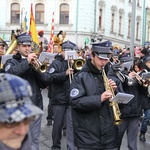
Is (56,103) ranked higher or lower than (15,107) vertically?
lower

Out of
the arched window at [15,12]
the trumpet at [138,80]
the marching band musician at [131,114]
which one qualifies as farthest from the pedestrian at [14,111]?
the arched window at [15,12]

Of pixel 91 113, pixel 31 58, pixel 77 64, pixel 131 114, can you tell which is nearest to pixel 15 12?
pixel 77 64

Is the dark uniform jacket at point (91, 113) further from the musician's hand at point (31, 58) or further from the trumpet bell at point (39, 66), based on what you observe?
the trumpet bell at point (39, 66)

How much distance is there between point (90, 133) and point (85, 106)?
12.2 inches

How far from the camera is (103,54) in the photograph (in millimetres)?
4715

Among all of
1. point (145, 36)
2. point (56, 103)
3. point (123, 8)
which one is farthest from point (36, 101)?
point (145, 36)

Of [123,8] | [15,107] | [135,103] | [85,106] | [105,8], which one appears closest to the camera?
[15,107]

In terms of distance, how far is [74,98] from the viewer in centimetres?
464

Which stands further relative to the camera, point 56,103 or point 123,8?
point 123,8

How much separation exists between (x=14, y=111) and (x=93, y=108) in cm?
258

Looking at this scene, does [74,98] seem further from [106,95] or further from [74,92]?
[106,95]

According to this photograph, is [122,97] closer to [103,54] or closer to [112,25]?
[103,54]

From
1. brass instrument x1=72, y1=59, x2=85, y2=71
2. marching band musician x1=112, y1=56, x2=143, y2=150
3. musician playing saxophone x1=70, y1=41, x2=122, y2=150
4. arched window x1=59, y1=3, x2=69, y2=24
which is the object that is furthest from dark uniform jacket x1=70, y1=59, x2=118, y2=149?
arched window x1=59, y1=3, x2=69, y2=24

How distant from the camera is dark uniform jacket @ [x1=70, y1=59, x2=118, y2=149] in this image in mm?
4570
